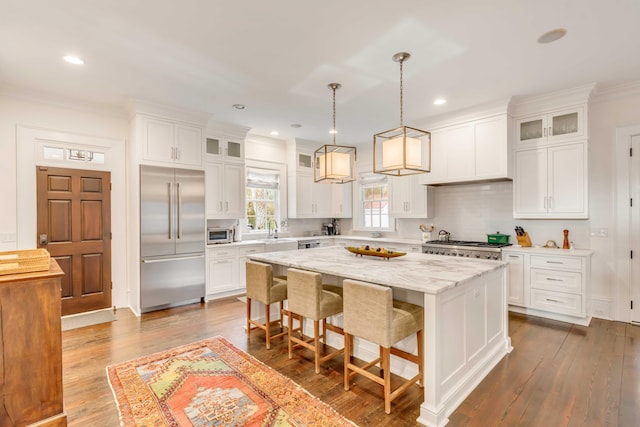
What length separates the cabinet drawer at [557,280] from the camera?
12.5 feet

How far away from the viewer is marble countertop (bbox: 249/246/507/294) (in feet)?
7.32

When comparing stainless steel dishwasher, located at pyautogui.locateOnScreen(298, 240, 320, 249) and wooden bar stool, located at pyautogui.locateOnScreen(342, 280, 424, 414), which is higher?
stainless steel dishwasher, located at pyautogui.locateOnScreen(298, 240, 320, 249)

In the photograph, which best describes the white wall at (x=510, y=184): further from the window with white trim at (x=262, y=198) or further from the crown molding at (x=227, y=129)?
the window with white trim at (x=262, y=198)

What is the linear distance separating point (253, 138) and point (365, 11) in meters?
4.04

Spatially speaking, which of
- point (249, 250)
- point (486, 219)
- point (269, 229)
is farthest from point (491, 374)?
point (269, 229)

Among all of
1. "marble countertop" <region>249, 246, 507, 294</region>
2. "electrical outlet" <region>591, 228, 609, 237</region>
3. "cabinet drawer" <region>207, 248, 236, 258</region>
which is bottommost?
"cabinet drawer" <region>207, 248, 236, 258</region>

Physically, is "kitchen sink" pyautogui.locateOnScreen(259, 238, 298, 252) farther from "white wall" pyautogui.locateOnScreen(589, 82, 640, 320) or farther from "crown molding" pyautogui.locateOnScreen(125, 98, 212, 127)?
"white wall" pyautogui.locateOnScreen(589, 82, 640, 320)

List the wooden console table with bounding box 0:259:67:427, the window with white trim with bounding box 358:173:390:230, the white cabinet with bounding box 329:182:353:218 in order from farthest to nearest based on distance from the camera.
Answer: the white cabinet with bounding box 329:182:353:218
the window with white trim with bounding box 358:173:390:230
the wooden console table with bounding box 0:259:67:427

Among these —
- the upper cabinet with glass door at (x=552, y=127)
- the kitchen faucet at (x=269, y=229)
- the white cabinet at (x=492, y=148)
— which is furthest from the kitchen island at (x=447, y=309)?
the kitchen faucet at (x=269, y=229)

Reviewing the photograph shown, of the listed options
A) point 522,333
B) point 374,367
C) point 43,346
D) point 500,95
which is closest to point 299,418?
point 374,367

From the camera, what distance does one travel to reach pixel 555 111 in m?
4.09

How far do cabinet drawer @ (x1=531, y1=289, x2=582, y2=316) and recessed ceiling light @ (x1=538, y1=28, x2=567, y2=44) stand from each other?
294cm

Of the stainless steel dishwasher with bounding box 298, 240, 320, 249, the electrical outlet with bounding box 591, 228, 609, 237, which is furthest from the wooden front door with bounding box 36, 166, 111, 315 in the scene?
the electrical outlet with bounding box 591, 228, 609, 237

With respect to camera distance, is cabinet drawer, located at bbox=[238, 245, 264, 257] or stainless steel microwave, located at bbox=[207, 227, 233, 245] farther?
cabinet drawer, located at bbox=[238, 245, 264, 257]
